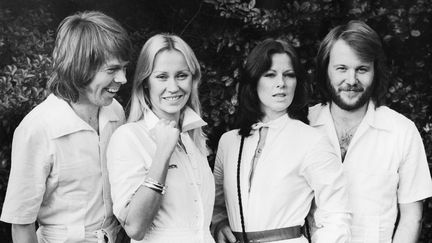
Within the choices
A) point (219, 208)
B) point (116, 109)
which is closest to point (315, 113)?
point (219, 208)

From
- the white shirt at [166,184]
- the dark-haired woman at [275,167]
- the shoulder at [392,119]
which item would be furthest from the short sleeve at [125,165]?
the shoulder at [392,119]

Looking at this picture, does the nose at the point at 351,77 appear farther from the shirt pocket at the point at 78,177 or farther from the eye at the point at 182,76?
the shirt pocket at the point at 78,177

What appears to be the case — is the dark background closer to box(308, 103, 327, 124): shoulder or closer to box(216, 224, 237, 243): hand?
box(308, 103, 327, 124): shoulder

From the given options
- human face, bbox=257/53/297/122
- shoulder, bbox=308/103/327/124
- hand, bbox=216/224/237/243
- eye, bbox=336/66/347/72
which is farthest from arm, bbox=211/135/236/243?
eye, bbox=336/66/347/72

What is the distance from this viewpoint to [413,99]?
5.11m

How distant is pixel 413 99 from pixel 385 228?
146 cm

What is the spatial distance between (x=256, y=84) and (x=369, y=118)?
2.13 ft

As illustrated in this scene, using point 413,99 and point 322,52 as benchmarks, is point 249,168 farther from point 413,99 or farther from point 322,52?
point 413,99

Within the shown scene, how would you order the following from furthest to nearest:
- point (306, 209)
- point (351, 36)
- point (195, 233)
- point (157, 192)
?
point (351, 36) < point (306, 209) < point (195, 233) < point (157, 192)

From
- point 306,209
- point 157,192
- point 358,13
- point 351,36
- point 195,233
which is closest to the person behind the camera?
point 157,192

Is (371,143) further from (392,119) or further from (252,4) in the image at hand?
A: (252,4)

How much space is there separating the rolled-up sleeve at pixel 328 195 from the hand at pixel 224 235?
1.53 ft

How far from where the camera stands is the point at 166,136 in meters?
3.45

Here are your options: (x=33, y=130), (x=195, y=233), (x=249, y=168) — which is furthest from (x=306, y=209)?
(x=33, y=130)
